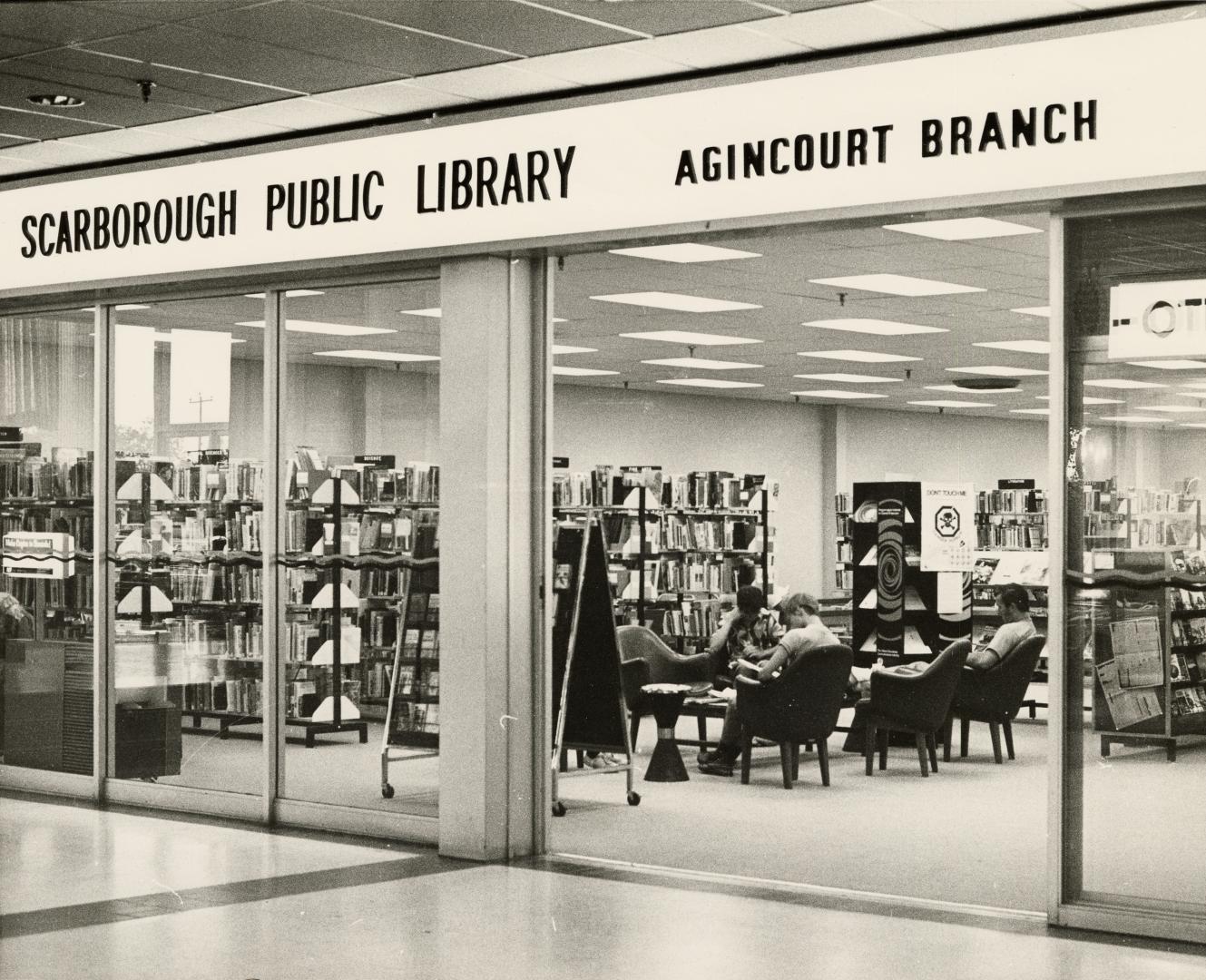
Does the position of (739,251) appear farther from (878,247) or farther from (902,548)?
(902,548)

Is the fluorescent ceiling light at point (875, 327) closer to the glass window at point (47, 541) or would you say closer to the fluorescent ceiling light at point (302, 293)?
the fluorescent ceiling light at point (302, 293)

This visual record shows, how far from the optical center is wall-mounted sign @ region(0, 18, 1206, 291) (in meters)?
5.62

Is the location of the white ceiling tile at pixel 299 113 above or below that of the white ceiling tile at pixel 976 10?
above

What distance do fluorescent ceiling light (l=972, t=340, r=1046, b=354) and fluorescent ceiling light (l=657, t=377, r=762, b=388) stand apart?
10.2 feet

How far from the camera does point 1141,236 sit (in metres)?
5.85

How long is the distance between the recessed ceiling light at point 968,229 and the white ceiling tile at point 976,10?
8.90 ft

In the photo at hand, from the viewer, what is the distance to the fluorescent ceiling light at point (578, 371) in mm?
7741

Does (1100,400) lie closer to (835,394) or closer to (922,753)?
(922,753)

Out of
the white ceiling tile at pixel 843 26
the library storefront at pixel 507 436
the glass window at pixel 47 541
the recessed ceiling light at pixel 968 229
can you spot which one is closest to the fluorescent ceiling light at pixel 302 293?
the library storefront at pixel 507 436

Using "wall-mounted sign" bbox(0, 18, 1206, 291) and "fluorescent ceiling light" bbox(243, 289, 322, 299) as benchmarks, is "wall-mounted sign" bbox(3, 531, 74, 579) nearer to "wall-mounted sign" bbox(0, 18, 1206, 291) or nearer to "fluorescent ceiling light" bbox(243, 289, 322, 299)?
"wall-mounted sign" bbox(0, 18, 1206, 291)

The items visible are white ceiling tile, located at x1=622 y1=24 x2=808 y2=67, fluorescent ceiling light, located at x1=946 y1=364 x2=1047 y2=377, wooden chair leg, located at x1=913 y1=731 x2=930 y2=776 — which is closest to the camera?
white ceiling tile, located at x1=622 y1=24 x2=808 y2=67

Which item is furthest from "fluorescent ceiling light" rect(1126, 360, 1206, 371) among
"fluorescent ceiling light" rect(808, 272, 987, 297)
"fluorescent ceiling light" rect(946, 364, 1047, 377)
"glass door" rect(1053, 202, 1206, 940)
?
"fluorescent ceiling light" rect(946, 364, 1047, 377)

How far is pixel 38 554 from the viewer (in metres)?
9.27

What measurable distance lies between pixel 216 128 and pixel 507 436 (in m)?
2.12
